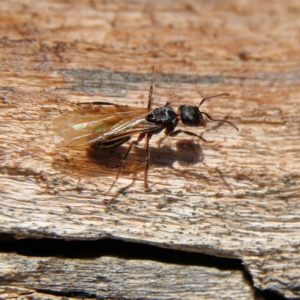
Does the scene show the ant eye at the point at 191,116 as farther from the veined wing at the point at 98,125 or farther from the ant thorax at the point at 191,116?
the veined wing at the point at 98,125

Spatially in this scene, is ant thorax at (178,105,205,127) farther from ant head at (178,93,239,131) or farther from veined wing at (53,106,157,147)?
veined wing at (53,106,157,147)

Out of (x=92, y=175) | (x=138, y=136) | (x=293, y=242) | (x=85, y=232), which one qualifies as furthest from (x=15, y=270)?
(x=293, y=242)

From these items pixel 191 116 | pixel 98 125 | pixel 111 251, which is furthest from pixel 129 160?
pixel 111 251

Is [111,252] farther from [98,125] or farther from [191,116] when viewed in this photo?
[191,116]

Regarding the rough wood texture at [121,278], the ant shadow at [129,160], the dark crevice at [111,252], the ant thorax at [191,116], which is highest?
the ant thorax at [191,116]

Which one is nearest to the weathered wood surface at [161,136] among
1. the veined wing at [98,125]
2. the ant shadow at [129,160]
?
the ant shadow at [129,160]
